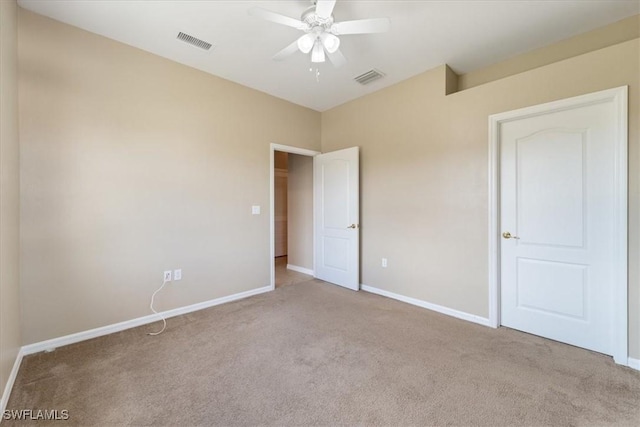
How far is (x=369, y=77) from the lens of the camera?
10.8 feet

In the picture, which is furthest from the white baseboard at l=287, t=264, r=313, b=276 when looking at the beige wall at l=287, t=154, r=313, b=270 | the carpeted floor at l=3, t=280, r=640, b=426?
the carpeted floor at l=3, t=280, r=640, b=426

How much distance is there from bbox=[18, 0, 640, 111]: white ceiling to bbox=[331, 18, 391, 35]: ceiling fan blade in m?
0.31

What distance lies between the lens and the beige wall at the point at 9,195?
1.66m

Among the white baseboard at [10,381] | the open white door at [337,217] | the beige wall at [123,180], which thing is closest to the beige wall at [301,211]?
the open white door at [337,217]

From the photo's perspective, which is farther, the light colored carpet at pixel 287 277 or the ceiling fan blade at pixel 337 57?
the light colored carpet at pixel 287 277

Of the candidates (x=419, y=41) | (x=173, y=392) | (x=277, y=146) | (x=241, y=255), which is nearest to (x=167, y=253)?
(x=241, y=255)

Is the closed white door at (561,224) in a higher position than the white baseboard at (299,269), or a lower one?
higher

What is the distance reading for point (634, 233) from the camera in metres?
1.99

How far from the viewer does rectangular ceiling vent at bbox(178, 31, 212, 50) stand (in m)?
2.50

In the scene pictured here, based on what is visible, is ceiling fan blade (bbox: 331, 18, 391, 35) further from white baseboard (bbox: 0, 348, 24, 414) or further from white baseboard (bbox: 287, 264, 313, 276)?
white baseboard (bbox: 287, 264, 313, 276)

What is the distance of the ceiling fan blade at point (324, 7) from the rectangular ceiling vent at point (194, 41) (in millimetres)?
1392

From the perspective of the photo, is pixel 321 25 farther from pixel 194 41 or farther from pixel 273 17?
pixel 194 41

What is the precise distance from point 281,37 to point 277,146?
1.56m

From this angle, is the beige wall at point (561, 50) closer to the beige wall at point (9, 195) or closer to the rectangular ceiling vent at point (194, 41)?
the rectangular ceiling vent at point (194, 41)
